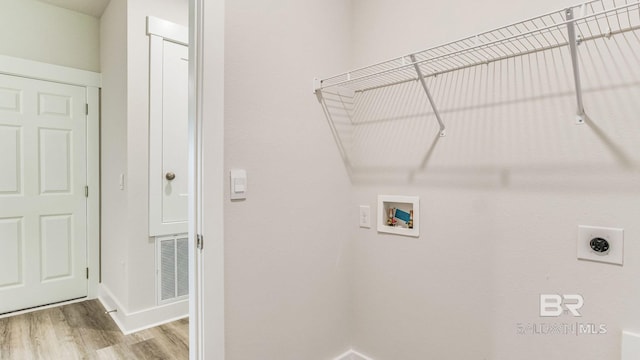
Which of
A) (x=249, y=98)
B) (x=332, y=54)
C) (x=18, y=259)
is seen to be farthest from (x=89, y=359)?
(x=332, y=54)

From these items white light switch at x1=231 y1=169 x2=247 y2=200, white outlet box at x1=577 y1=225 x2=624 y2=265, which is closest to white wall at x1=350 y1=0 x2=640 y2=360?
white outlet box at x1=577 y1=225 x2=624 y2=265

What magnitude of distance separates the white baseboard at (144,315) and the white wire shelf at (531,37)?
210 cm

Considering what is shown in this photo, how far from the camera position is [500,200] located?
4.17ft

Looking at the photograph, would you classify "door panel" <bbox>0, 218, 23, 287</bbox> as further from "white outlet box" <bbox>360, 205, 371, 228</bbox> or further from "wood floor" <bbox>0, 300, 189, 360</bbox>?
"white outlet box" <bbox>360, 205, 371, 228</bbox>

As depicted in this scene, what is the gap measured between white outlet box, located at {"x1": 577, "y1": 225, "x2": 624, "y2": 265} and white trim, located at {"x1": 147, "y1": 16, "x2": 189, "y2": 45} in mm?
2753

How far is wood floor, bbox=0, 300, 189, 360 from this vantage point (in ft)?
6.76

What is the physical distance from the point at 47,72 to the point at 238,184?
263cm

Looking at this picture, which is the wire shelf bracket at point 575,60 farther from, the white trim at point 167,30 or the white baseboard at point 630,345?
the white trim at point 167,30

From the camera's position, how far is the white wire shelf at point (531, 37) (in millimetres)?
929

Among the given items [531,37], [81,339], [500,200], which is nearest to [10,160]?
[81,339]

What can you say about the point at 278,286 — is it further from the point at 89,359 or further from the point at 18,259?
the point at 18,259

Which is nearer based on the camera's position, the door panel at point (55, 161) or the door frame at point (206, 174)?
the door frame at point (206, 174)

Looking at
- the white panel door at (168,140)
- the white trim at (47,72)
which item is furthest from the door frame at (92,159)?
the white panel door at (168,140)

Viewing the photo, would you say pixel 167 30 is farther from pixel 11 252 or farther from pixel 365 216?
pixel 11 252
